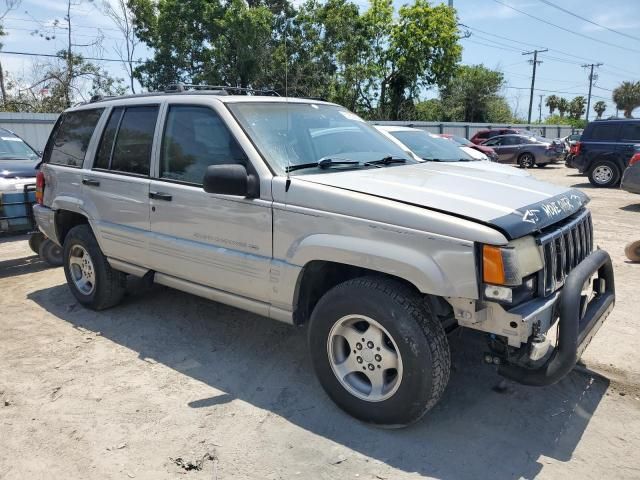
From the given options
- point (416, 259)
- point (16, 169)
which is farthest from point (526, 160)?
point (416, 259)

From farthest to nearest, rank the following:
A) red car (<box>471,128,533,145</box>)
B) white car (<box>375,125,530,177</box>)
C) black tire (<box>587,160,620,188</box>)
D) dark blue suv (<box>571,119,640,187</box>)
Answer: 1. red car (<box>471,128,533,145</box>)
2. black tire (<box>587,160,620,188</box>)
3. dark blue suv (<box>571,119,640,187</box>)
4. white car (<box>375,125,530,177</box>)

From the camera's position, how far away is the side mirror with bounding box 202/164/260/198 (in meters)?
3.37

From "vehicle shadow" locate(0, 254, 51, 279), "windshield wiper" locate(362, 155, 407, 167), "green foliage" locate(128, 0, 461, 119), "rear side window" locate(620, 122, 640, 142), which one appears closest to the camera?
"windshield wiper" locate(362, 155, 407, 167)

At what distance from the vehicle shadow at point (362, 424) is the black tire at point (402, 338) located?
6.7 inches

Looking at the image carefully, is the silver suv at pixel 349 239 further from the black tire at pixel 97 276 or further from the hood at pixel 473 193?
the black tire at pixel 97 276

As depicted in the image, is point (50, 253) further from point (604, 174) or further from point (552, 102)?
point (552, 102)

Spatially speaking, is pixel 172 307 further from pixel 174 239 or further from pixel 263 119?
pixel 263 119

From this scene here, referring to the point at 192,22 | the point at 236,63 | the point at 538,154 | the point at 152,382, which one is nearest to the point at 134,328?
the point at 152,382

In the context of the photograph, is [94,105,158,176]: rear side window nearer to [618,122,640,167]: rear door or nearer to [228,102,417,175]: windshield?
[228,102,417,175]: windshield

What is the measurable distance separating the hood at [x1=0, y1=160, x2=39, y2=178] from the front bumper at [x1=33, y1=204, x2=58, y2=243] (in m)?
2.12

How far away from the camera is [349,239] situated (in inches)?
122

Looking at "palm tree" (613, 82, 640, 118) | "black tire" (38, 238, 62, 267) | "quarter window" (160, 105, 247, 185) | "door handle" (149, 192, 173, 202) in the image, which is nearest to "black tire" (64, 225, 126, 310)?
"door handle" (149, 192, 173, 202)

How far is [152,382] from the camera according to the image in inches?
152

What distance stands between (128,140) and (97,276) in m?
1.35
